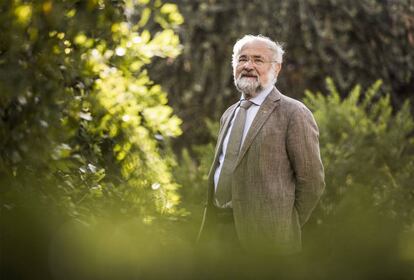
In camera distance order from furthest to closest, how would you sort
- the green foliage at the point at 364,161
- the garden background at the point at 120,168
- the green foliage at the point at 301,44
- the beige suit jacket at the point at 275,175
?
the green foliage at the point at 301,44 < the green foliage at the point at 364,161 < the beige suit jacket at the point at 275,175 < the garden background at the point at 120,168

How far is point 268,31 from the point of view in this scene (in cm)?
929

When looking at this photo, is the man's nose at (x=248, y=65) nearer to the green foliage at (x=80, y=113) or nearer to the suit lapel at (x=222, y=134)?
the suit lapel at (x=222, y=134)

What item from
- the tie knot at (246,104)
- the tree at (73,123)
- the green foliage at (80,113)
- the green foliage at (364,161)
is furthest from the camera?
the green foliage at (364,161)

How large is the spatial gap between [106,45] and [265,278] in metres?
1.24

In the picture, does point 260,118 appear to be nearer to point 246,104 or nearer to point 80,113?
point 246,104

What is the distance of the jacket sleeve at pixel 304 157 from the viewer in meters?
3.04

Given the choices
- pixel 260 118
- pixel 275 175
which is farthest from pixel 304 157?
Result: pixel 260 118

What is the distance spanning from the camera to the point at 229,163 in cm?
316

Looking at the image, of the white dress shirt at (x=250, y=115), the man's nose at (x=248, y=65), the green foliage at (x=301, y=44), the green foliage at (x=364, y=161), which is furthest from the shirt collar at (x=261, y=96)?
the green foliage at (x=301, y=44)

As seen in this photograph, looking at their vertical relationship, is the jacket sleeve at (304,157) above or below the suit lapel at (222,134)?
below

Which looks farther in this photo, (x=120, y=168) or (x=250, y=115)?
(x=250, y=115)

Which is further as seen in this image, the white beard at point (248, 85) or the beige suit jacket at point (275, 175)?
the white beard at point (248, 85)

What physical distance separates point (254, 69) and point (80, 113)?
1226 mm

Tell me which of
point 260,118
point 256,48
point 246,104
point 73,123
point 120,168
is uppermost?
point 256,48
